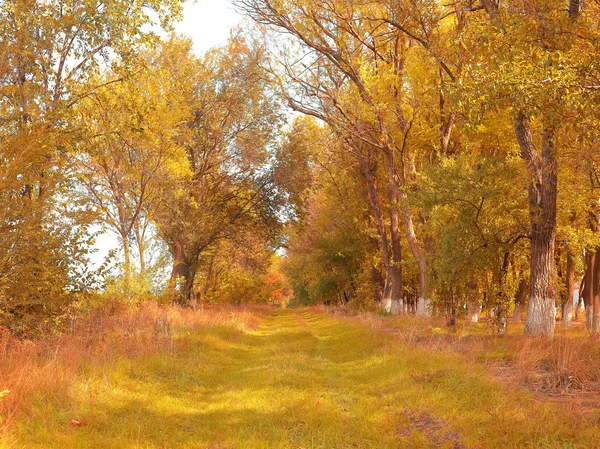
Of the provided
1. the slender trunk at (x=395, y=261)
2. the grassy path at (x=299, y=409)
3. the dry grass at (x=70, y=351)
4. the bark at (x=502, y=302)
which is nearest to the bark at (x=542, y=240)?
the bark at (x=502, y=302)

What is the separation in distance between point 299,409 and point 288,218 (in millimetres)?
22468

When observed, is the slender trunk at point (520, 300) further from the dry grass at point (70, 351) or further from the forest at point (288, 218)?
A: the dry grass at point (70, 351)

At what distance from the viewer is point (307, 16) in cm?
2008

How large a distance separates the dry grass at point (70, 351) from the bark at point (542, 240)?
969cm

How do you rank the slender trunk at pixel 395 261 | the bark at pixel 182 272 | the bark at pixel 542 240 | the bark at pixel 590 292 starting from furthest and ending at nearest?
the bark at pixel 182 272 → the slender trunk at pixel 395 261 → the bark at pixel 590 292 → the bark at pixel 542 240

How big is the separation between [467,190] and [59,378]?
12132 mm

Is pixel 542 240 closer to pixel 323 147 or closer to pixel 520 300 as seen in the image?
pixel 520 300

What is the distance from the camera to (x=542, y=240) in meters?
13.4

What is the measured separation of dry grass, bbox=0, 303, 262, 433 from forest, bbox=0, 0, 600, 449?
5 centimetres

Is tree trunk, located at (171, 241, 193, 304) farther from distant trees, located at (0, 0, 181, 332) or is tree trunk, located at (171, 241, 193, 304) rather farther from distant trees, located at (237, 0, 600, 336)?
distant trees, located at (0, 0, 181, 332)

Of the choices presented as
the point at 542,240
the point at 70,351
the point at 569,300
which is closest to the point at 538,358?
the point at 542,240

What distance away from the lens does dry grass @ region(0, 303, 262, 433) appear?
6.49 metres

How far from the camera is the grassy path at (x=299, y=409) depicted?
231 inches

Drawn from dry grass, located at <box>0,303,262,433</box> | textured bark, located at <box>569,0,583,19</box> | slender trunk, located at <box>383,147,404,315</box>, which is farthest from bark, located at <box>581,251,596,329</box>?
dry grass, located at <box>0,303,262,433</box>
